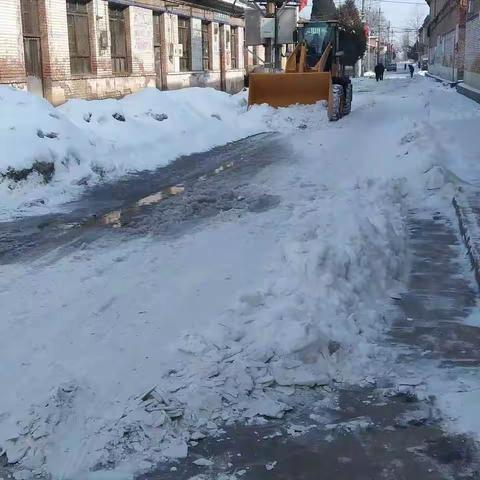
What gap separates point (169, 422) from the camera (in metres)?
4.00

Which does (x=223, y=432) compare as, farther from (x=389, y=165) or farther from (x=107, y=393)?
(x=389, y=165)

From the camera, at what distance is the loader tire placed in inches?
802

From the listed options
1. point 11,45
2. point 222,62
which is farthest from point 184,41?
point 11,45

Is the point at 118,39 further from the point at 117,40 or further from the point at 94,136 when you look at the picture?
the point at 94,136

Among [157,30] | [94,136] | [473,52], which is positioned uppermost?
[157,30]

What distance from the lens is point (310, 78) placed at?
68.2ft

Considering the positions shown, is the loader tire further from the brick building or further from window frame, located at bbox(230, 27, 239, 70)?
window frame, located at bbox(230, 27, 239, 70)

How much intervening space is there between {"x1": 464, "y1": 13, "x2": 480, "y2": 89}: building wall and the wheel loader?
9460mm

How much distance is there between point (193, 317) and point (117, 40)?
19.8 meters

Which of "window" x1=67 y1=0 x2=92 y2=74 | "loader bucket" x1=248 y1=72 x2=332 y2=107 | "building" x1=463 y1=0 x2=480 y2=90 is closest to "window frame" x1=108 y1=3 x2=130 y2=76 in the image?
"window" x1=67 y1=0 x2=92 y2=74

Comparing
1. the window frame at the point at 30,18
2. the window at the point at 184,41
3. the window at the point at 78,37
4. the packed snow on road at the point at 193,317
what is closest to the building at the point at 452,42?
the window at the point at 184,41

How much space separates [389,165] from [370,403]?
8.46m

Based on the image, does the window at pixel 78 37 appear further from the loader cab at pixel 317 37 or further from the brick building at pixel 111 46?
the loader cab at pixel 317 37

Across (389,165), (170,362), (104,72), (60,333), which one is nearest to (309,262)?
(170,362)
